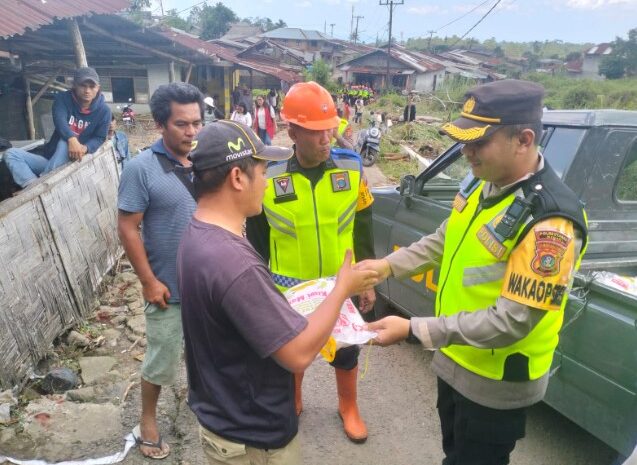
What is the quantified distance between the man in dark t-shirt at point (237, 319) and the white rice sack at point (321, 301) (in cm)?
25

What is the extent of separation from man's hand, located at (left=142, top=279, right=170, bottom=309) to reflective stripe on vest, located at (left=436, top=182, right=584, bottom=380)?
1.42 meters

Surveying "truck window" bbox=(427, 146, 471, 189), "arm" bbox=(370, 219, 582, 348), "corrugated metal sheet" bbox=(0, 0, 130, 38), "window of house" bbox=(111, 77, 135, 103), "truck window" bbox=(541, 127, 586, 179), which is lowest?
"window of house" bbox=(111, 77, 135, 103)

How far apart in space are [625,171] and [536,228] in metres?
1.80

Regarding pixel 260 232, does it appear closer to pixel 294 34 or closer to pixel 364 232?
pixel 364 232

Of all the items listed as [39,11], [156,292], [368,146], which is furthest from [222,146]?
[368,146]

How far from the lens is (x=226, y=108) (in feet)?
76.9

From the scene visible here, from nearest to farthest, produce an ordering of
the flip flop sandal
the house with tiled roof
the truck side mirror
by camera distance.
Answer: the flip flop sandal < the truck side mirror < the house with tiled roof

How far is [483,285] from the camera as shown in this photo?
167cm

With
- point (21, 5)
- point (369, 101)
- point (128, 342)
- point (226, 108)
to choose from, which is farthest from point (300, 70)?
point (128, 342)

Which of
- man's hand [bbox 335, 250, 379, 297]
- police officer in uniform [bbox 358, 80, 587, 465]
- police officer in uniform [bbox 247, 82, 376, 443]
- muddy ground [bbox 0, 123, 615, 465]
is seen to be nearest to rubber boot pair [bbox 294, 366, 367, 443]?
muddy ground [bbox 0, 123, 615, 465]

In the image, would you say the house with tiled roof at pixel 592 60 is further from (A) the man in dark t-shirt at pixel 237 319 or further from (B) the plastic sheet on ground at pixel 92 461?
(A) the man in dark t-shirt at pixel 237 319

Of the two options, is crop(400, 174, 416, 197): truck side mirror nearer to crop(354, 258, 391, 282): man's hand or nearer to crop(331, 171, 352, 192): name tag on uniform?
crop(331, 171, 352, 192): name tag on uniform

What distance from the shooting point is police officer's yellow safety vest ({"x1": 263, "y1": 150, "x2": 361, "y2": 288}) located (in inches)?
93.8

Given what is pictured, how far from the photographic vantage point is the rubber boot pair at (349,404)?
2.86 m
